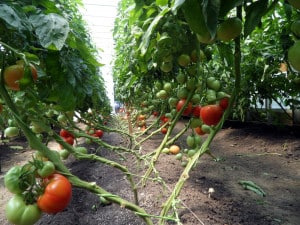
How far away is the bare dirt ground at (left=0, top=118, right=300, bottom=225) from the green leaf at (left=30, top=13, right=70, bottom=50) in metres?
0.64

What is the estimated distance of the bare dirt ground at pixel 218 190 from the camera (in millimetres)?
1494

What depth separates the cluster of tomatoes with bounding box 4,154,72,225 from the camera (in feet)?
1.94

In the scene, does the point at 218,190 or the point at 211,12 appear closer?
the point at 211,12

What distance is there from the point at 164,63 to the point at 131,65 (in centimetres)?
48

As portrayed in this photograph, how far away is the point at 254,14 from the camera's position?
1.61 feet

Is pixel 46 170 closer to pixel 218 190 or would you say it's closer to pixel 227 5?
pixel 227 5

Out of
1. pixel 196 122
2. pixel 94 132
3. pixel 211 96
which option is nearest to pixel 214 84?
pixel 211 96

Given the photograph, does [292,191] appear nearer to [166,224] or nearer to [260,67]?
[166,224]

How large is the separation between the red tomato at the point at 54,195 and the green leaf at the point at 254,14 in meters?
0.50

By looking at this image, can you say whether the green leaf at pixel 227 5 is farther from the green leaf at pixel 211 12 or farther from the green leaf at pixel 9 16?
the green leaf at pixel 9 16

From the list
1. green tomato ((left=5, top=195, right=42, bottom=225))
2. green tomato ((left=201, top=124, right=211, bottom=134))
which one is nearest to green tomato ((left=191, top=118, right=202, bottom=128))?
green tomato ((left=201, top=124, right=211, bottom=134))

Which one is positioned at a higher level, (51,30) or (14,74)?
(51,30)

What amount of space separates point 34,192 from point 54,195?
81 millimetres

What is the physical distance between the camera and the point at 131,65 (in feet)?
5.29
